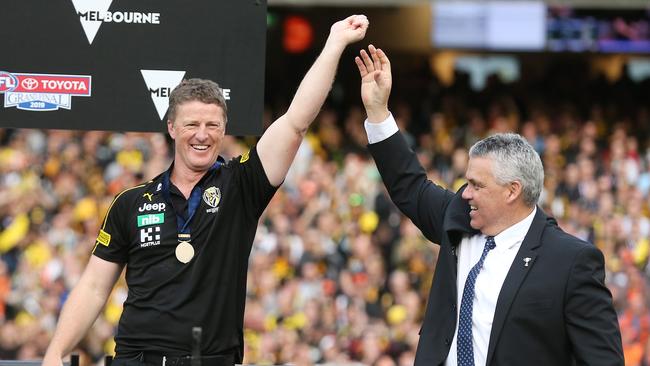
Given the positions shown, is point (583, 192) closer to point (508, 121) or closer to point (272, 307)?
point (508, 121)

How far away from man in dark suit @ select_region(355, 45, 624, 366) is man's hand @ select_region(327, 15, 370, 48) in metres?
0.19

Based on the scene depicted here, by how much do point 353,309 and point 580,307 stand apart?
25.8 feet

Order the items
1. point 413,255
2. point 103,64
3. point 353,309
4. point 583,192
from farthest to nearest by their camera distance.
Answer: point 583,192
point 413,255
point 353,309
point 103,64

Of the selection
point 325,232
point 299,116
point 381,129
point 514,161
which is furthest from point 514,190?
Answer: point 325,232

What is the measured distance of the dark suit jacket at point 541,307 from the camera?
4.05 m

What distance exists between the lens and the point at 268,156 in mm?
4246

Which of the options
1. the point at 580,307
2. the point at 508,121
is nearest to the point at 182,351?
the point at 580,307

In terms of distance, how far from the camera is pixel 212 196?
13.9 feet

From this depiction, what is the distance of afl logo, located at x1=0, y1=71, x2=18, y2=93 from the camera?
4.44 metres

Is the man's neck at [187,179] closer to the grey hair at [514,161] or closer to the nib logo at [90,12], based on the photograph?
the nib logo at [90,12]

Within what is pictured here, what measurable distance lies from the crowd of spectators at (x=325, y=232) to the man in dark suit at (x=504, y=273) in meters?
6.60

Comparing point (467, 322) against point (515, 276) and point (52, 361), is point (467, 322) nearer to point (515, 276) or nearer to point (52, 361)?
point (515, 276)

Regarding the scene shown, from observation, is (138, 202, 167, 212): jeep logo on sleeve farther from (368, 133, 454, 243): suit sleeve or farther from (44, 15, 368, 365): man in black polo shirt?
(368, 133, 454, 243): suit sleeve

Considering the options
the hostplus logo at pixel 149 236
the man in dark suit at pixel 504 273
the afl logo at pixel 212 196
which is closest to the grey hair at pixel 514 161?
the man in dark suit at pixel 504 273
